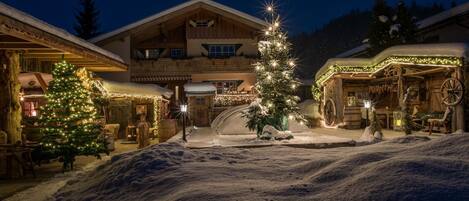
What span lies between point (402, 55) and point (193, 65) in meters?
14.5

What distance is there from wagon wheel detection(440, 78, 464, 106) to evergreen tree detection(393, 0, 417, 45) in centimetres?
934

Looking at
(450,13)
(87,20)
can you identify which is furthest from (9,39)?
A: (87,20)

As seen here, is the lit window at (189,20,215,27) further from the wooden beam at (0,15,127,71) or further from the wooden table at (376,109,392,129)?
the wooden beam at (0,15,127,71)

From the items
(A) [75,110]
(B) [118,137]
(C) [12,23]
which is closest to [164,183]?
(C) [12,23]

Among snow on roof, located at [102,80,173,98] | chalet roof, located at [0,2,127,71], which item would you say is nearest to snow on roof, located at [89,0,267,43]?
snow on roof, located at [102,80,173,98]

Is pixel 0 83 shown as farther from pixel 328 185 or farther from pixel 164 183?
pixel 328 185

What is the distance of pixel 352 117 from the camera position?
66.1 ft

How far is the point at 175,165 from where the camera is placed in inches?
327

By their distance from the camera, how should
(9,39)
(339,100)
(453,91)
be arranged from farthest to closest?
(339,100)
(453,91)
(9,39)

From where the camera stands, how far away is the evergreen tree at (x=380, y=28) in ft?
79.6

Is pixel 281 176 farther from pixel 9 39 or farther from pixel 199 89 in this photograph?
pixel 199 89

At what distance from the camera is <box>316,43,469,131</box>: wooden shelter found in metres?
14.0

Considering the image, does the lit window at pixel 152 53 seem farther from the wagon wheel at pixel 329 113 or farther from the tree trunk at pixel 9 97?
the tree trunk at pixel 9 97

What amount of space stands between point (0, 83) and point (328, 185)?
28.5 feet
